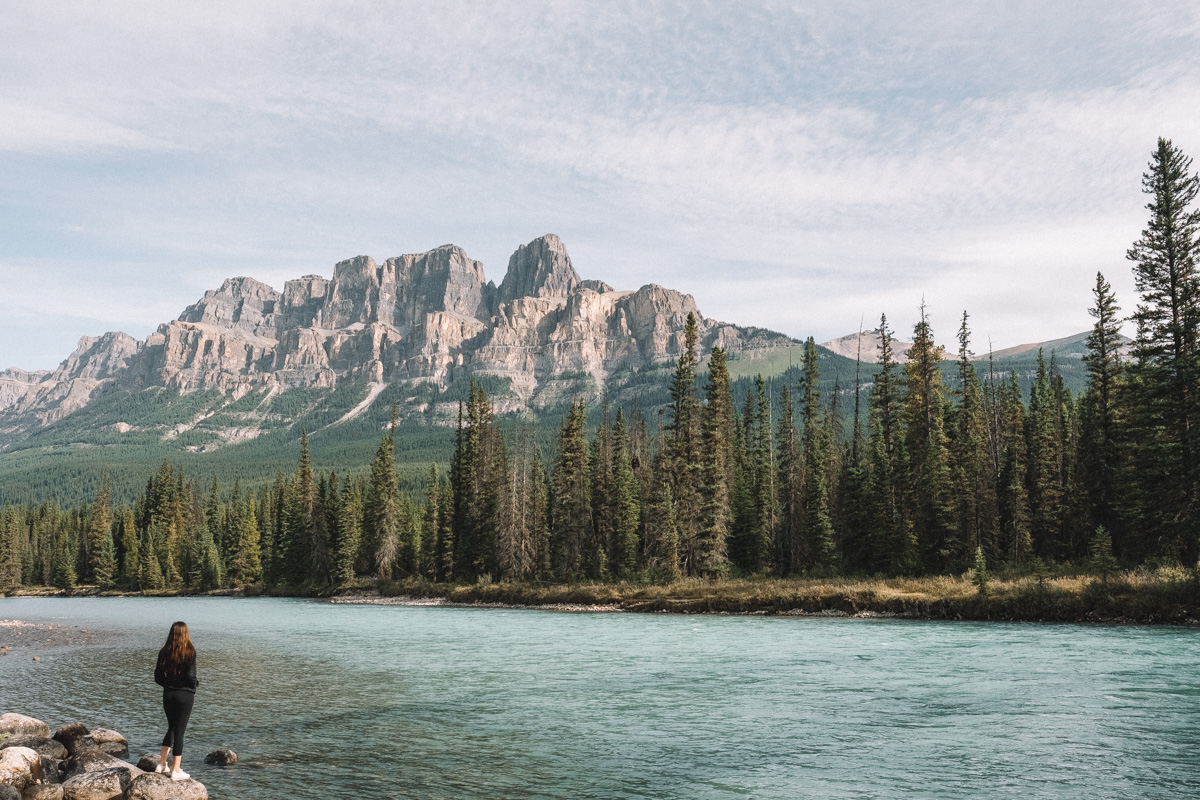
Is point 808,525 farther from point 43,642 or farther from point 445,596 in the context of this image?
point 43,642

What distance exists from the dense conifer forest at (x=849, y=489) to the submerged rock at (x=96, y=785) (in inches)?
1534

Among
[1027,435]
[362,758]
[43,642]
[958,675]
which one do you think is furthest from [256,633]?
[1027,435]

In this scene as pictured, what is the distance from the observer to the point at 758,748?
15938mm

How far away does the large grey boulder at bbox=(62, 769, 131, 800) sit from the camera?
42.3 feet

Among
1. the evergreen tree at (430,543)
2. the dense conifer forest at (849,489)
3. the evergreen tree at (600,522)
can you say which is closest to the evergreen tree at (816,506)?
the dense conifer forest at (849,489)

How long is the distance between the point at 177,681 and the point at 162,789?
1.58 metres

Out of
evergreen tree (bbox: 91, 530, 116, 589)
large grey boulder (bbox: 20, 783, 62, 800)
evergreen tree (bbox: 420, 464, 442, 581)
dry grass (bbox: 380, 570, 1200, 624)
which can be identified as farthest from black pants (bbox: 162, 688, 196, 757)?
evergreen tree (bbox: 91, 530, 116, 589)

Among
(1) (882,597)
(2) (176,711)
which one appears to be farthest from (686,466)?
(2) (176,711)

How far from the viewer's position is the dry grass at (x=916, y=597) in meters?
35.6

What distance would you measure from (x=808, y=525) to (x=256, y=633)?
40309 mm

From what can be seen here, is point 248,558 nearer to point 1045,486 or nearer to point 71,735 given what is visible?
point 1045,486

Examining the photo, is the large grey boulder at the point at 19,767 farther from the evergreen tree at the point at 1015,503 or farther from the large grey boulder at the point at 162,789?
the evergreen tree at the point at 1015,503

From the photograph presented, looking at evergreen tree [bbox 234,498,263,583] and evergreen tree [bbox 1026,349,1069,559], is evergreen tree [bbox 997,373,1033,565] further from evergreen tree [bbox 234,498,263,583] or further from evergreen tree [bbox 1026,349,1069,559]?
evergreen tree [bbox 234,498,263,583]

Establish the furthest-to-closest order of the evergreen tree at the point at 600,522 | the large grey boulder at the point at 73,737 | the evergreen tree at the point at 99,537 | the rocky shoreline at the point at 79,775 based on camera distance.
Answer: the evergreen tree at the point at 99,537, the evergreen tree at the point at 600,522, the large grey boulder at the point at 73,737, the rocky shoreline at the point at 79,775
